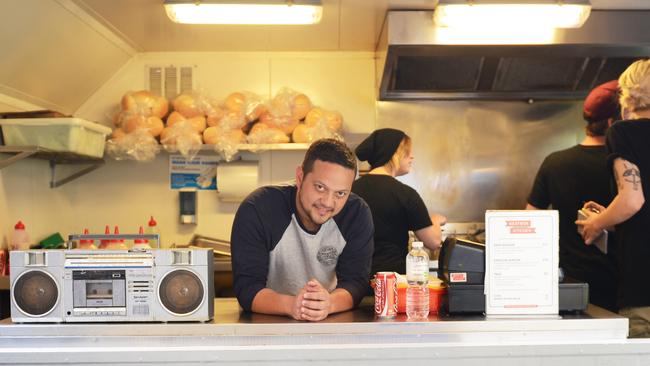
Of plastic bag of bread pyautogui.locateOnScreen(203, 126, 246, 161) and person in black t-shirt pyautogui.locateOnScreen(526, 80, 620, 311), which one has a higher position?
plastic bag of bread pyautogui.locateOnScreen(203, 126, 246, 161)

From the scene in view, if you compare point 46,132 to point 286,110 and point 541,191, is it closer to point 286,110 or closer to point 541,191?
point 286,110

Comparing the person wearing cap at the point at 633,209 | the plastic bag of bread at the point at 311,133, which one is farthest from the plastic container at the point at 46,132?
the person wearing cap at the point at 633,209

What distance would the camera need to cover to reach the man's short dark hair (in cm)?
221

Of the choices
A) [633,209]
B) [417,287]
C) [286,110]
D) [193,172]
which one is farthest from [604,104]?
[193,172]

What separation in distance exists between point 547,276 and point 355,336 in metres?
0.61

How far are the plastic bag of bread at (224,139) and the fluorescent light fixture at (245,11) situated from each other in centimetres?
90

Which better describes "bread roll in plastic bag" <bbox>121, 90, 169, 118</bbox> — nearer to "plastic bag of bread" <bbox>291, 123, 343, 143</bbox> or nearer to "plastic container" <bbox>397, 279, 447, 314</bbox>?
"plastic bag of bread" <bbox>291, 123, 343, 143</bbox>

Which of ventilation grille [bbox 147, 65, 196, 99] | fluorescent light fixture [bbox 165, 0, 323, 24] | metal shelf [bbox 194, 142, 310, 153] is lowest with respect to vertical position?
metal shelf [bbox 194, 142, 310, 153]

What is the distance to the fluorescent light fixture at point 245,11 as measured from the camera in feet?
10.6

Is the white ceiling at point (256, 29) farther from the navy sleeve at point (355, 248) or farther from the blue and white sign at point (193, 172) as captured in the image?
the navy sleeve at point (355, 248)

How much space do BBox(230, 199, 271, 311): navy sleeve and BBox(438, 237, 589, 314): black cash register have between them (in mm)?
613

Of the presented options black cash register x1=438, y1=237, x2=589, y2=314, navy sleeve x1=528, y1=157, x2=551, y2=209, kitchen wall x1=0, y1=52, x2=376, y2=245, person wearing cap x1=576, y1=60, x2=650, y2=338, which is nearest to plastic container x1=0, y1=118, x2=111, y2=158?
kitchen wall x1=0, y1=52, x2=376, y2=245

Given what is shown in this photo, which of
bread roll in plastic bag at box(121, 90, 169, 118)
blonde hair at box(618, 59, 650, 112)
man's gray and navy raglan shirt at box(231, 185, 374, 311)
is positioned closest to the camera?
man's gray and navy raglan shirt at box(231, 185, 374, 311)

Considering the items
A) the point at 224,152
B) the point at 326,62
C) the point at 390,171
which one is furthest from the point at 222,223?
the point at 390,171
